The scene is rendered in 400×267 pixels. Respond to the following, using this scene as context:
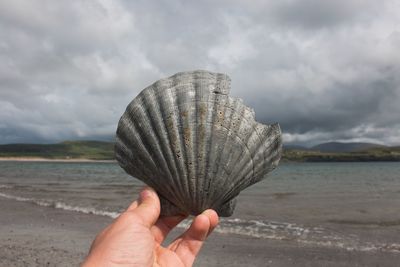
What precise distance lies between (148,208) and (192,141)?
742 mm

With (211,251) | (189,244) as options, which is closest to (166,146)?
(189,244)

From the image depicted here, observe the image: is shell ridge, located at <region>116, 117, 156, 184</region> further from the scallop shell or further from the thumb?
the thumb

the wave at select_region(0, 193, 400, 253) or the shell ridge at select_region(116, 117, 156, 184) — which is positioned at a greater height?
the shell ridge at select_region(116, 117, 156, 184)

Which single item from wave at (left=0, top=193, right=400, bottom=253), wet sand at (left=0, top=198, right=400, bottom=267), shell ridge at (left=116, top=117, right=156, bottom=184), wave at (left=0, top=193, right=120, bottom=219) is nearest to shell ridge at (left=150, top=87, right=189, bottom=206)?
shell ridge at (left=116, top=117, right=156, bottom=184)

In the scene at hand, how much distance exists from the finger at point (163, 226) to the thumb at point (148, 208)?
0.58 feet

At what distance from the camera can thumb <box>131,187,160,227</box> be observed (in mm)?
3252

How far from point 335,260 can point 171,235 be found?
15.5ft

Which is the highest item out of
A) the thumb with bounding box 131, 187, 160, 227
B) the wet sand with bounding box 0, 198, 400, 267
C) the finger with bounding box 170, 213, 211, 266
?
the thumb with bounding box 131, 187, 160, 227

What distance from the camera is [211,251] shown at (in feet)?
32.4

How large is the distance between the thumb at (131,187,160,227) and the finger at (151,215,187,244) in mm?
178

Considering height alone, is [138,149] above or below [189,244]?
above

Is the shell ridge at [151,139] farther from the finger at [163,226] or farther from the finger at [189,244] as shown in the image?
the finger at [189,244]

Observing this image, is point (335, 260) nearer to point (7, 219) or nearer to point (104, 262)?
point (104, 262)

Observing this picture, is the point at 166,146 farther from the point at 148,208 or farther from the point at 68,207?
the point at 68,207
